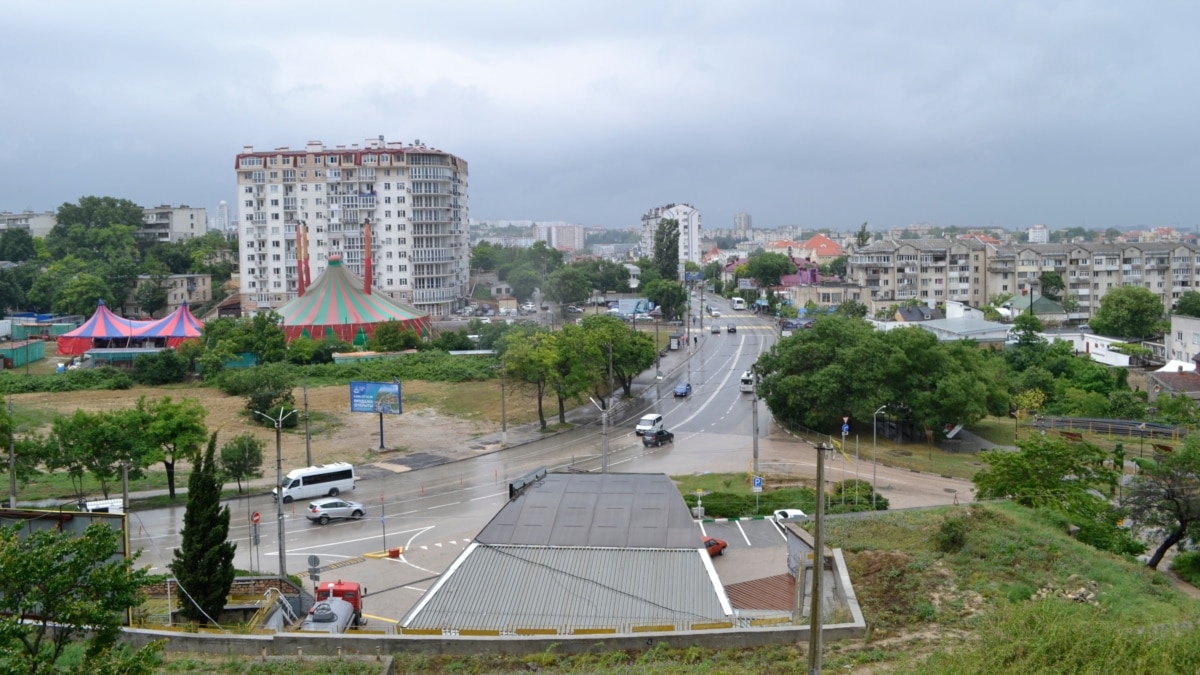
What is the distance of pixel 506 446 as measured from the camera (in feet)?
125

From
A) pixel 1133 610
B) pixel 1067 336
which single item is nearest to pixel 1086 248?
pixel 1067 336

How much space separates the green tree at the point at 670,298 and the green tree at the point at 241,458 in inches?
2239

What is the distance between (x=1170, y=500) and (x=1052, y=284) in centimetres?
6467

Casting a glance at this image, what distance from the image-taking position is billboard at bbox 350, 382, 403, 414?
37.3 m

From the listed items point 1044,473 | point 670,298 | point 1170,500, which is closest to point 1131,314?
point 670,298

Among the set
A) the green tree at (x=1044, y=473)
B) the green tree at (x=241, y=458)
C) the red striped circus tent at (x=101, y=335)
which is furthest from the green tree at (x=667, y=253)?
the green tree at (x=1044, y=473)

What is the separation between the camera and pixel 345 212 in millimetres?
85688

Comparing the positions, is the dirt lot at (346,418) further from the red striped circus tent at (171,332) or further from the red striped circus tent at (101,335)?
the red striped circus tent at (101,335)

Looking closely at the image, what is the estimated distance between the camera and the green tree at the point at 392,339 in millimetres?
60938

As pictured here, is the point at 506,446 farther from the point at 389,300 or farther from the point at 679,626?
the point at 389,300

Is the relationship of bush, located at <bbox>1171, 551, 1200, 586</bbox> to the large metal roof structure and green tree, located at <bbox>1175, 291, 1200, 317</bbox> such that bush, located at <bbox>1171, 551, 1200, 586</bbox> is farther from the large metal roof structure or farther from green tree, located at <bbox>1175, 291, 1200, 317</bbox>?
green tree, located at <bbox>1175, 291, 1200, 317</bbox>

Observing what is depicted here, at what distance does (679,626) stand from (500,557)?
4.18 m

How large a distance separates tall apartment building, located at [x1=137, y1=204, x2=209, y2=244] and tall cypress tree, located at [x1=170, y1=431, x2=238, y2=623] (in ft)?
343

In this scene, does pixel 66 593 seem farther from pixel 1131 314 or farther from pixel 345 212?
pixel 345 212
